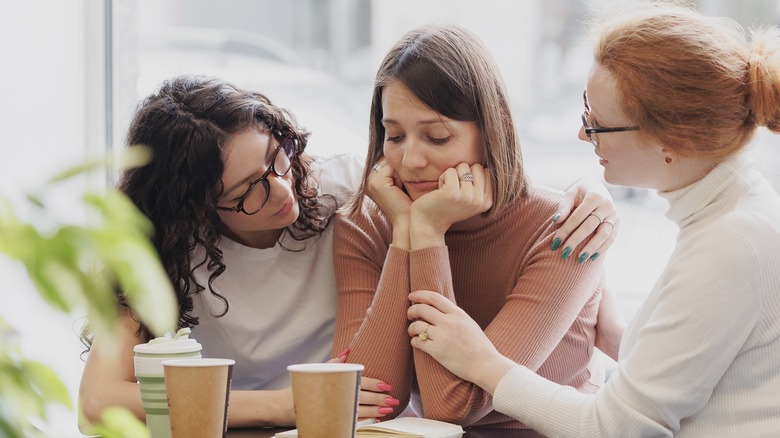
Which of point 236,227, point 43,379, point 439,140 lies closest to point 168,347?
point 236,227

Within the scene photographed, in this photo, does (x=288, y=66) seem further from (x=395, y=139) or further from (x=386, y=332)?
(x=386, y=332)

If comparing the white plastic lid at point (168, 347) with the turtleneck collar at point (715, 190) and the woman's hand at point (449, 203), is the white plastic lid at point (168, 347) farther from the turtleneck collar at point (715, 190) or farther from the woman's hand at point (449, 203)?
the turtleneck collar at point (715, 190)

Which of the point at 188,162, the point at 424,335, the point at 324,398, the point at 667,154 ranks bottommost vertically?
the point at 424,335

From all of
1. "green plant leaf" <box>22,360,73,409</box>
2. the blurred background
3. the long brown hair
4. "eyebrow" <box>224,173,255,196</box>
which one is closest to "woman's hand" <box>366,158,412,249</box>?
the long brown hair

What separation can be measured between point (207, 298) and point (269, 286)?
12 centimetres

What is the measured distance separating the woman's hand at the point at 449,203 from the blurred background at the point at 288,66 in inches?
39.9

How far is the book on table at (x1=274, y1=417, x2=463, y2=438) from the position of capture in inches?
46.6

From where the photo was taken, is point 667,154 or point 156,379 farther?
point 667,154

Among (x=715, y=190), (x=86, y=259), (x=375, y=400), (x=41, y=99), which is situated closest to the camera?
(x=86, y=259)

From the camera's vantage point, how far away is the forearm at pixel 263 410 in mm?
1360

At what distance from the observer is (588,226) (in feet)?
4.85

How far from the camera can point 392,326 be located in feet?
4.94

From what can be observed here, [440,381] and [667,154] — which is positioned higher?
[667,154]

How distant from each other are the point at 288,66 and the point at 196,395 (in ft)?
6.82
